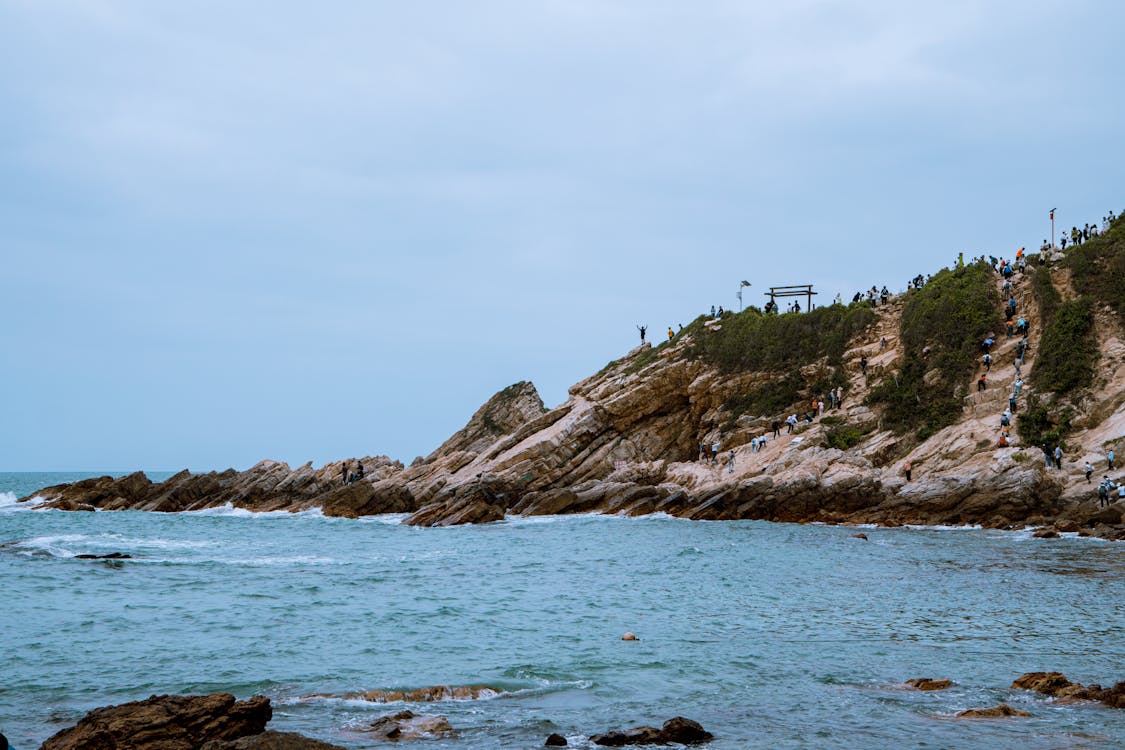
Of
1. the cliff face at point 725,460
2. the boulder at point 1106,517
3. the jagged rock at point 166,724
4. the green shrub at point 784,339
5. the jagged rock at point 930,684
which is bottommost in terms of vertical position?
the jagged rock at point 930,684

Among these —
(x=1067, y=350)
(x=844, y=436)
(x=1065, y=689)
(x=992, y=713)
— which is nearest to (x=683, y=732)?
(x=992, y=713)

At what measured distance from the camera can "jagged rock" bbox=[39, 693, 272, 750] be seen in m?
11.8

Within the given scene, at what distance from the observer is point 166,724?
40.0 ft

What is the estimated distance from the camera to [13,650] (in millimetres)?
19812

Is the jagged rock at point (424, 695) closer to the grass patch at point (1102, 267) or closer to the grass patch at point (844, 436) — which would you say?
the grass patch at point (844, 436)

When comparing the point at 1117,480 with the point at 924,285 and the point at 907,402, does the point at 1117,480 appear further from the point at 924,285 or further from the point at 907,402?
the point at 924,285

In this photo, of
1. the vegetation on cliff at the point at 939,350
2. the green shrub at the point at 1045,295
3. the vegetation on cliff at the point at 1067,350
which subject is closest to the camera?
the vegetation on cliff at the point at 1067,350

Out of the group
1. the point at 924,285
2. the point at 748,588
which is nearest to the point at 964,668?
the point at 748,588

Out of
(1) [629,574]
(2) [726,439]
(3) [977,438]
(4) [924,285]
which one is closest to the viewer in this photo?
(1) [629,574]

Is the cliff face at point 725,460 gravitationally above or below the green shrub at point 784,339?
below

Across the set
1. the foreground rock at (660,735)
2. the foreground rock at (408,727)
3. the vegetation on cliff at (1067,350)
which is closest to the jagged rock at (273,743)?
the foreground rock at (408,727)

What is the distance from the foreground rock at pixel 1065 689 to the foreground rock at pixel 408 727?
9244 millimetres

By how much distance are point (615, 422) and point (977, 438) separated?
24.6 metres

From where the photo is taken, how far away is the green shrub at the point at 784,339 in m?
68.7
